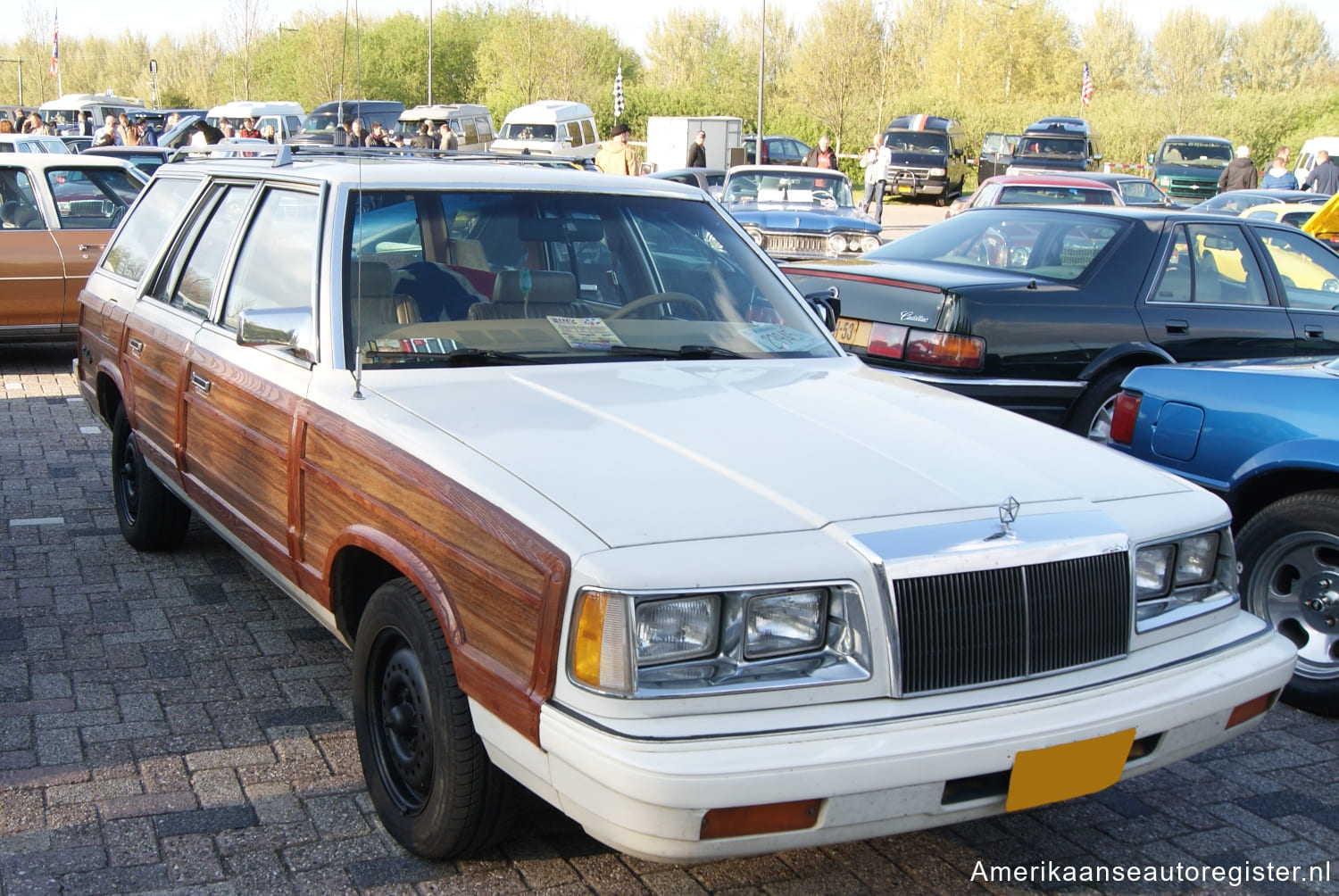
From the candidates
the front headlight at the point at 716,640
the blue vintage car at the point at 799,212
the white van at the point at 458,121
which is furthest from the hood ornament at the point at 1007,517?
the white van at the point at 458,121

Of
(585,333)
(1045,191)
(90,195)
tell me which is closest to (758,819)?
(585,333)

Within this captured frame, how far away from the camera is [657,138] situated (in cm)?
4006

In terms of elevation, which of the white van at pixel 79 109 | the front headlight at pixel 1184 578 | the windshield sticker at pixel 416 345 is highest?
the white van at pixel 79 109

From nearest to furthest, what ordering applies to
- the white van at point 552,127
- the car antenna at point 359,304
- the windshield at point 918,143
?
the car antenna at point 359,304
the white van at point 552,127
the windshield at point 918,143

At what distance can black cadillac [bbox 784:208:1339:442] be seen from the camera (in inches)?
257

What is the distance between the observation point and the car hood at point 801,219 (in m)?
15.2

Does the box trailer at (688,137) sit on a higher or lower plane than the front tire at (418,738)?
higher

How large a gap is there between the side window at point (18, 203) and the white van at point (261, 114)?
76.4ft

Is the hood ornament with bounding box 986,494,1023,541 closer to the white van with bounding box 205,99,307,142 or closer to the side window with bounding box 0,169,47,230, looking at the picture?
the side window with bounding box 0,169,47,230

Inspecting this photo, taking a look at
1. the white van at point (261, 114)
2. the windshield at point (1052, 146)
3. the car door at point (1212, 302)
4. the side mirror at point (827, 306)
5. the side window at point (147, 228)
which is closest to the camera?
the side mirror at point (827, 306)

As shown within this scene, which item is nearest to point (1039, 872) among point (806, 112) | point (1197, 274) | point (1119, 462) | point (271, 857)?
point (1119, 462)

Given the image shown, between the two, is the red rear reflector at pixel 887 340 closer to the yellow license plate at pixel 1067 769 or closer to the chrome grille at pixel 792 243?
the yellow license plate at pixel 1067 769

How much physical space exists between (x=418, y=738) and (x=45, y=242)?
8.45 m

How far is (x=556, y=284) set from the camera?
402 cm
